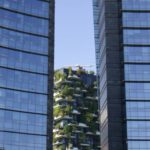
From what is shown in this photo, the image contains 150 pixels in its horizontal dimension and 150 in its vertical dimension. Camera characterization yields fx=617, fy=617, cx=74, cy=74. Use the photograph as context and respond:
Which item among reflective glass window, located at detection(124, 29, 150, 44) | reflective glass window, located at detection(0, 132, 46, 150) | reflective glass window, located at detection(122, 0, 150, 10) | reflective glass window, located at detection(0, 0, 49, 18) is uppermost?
reflective glass window, located at detection(0, 0, 49, 18)

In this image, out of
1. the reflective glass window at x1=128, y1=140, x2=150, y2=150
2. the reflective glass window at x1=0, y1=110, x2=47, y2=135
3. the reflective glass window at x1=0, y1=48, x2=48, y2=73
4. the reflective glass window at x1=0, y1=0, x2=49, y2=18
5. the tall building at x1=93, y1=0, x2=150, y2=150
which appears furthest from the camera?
the reflective glass window at x1=0, y1=0, x2=49, y2=18

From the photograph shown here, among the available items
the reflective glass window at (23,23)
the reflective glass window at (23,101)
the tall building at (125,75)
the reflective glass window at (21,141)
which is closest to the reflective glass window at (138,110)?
the tall building at (125,75)

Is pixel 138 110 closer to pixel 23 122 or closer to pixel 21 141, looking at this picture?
pixel 23 122

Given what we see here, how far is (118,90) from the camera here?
120 m

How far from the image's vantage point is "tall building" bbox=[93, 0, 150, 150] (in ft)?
386

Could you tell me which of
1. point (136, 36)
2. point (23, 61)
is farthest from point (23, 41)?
point (136, 36)

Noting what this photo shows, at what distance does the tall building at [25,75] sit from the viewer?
122 metres

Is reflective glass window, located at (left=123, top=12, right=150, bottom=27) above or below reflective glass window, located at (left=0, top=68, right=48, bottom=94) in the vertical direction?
above

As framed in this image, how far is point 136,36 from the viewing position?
123 meters

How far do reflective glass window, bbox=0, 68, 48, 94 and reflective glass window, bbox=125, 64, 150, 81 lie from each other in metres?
17.8

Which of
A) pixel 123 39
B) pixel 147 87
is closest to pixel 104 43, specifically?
pixel 123 39

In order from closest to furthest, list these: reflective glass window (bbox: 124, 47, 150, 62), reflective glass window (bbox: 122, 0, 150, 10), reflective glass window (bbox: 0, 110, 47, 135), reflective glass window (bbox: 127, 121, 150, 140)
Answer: reflective glass window (bbox: 127, 121, 150, 140) → reflective glass window (bbox: 0, 110, 47, 135) → reflective glass window (bbox: 124, 47, 150, 62) → reflective glass window (bbox: 122, 0, 150, 10)

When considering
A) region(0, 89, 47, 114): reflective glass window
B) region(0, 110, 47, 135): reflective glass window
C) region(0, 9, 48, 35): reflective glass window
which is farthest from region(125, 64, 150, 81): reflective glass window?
region(0, 9, 48, 35): reflective glass window

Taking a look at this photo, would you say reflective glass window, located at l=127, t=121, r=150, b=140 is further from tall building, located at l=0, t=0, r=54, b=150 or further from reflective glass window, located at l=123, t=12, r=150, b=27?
reflective glass window, located at l=123, t=12, r=150, b=27
